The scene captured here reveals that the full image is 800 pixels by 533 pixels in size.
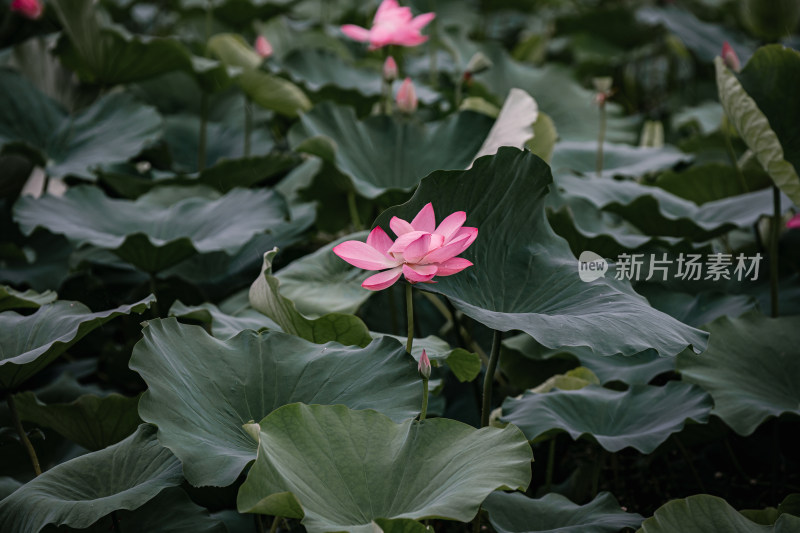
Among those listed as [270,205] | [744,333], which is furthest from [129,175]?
[744,333]

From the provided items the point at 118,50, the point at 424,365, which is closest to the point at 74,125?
the point at 118,50

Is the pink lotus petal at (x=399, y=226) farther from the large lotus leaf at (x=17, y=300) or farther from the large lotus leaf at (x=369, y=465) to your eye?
the large lotus leaf at (x=17, y=300)

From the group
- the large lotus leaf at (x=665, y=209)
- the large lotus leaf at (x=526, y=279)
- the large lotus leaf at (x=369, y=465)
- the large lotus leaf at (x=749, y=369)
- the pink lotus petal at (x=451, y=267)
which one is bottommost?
the large lotus leaf at (x=749, y=369)

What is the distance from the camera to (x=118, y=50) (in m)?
1.91

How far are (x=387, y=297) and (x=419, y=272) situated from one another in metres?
0.75

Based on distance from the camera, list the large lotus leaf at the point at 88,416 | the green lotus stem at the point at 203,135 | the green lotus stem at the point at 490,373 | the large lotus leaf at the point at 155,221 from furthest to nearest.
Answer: the green lotus stem at the point at 203,135 → the large lotus leaf at the point at 155,221 → the large lotus leaf at the point at 88,416 → the green lotus stem at the point at 490,373

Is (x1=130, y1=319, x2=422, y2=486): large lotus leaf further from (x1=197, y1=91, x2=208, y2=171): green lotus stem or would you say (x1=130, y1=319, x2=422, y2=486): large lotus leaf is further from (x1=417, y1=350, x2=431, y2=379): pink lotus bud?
(x1=197, y1=91, x2=208, y2=171): green lotus stem

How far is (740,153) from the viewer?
208 cm

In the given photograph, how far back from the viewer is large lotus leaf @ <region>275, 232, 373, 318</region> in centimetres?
123

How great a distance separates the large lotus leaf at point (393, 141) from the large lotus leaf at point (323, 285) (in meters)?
0.28

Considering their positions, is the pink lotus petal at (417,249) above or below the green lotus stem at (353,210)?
above

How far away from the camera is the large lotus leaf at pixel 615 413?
106 centimetres

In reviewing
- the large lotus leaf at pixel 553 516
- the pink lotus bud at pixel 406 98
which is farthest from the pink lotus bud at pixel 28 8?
the large lotus leaf at pixel 553 516

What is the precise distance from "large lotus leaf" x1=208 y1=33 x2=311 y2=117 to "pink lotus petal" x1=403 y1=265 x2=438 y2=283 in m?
1.02
